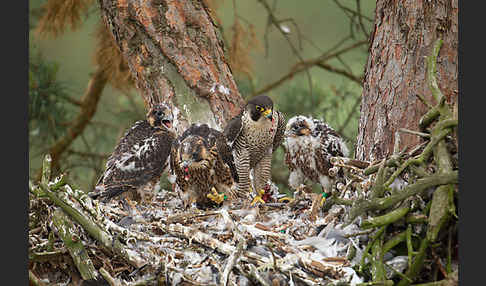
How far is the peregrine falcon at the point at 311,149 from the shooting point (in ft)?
11.9

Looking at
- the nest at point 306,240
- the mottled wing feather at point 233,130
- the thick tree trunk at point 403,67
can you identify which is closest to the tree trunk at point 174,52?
the mottled wing feather at point 233,130

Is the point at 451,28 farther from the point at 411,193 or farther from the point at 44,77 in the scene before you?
the point at 44,77

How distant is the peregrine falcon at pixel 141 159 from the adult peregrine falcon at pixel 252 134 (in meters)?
0.40

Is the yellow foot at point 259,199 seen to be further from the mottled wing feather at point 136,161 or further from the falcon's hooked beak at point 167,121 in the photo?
the falcon's hooked beak at point 167,121

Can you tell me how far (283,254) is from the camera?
2.61 metres

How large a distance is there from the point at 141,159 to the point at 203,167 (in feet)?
1.67

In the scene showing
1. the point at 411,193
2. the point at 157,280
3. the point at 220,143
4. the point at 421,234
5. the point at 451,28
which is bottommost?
the point at 157,280

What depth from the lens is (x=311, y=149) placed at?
11.9 ft

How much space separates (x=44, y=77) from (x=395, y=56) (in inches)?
123

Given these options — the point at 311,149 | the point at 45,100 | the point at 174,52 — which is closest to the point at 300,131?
the point at 311,149

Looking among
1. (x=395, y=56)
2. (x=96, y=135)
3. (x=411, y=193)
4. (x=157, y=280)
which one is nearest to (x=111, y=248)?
(x=157, y=280)

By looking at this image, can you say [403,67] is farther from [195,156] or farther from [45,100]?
[45,100]

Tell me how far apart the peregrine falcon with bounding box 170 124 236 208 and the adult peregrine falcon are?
24 centimetres

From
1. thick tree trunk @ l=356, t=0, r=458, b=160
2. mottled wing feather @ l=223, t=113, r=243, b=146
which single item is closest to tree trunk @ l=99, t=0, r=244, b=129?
mottled wing feather @ l=223, t=113, r=243, b=146
